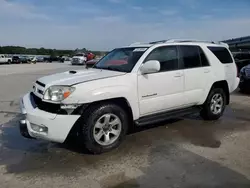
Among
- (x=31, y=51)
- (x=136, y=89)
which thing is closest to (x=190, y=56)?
(x=136, y=89)

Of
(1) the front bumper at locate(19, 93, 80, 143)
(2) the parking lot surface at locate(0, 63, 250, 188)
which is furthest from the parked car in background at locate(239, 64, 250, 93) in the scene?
(1) the front bumper at locate(19, 93, 80, 143)

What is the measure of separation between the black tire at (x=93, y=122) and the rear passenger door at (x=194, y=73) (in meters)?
1.70

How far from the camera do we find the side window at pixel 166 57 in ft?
16.8

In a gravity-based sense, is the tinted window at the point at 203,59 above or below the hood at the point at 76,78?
above

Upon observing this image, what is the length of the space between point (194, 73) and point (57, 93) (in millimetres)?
2854

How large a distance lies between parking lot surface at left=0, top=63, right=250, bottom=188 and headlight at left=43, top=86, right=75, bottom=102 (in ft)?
3.05

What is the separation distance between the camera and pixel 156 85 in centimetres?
488

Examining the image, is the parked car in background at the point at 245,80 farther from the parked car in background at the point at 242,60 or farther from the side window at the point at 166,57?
the parked car in background at the point at 242,60

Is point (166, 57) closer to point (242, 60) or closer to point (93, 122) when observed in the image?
point (93, 122)

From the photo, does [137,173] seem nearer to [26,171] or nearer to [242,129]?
[26,171]

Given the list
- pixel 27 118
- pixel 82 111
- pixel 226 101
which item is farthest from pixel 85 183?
pixel 226 101

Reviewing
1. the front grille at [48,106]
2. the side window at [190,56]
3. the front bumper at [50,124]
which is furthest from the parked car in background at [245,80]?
the front grille at [48,106]

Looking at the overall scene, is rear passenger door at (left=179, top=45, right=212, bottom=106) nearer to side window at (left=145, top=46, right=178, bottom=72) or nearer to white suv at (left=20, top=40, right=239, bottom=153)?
white suv at (left=20, top=40, right=239, bottom=153)

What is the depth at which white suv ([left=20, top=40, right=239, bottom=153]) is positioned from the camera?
405 cm
